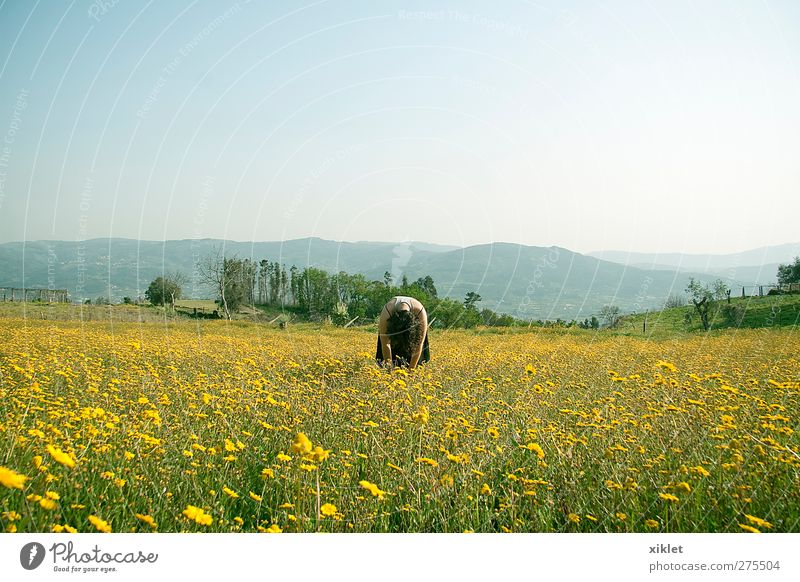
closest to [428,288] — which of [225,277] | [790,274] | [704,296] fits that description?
[704,296]

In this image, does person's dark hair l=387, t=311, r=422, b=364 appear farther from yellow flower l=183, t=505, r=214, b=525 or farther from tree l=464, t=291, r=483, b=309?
tree l=464, t=291, r=483, b=309

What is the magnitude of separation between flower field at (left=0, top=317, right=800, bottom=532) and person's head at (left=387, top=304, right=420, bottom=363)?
11.8 ft

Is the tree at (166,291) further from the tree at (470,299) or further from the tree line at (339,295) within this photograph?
the tree at (470,299)

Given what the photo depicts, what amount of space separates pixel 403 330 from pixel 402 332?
0.05 metres

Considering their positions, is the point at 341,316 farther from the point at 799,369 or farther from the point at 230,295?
the point at 799,369

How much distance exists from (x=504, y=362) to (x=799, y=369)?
471 centimetres

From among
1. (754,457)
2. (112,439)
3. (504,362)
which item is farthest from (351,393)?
(504,362)

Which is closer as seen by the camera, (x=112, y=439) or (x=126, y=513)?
(x=126, y=513)

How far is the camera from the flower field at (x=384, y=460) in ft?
10.9

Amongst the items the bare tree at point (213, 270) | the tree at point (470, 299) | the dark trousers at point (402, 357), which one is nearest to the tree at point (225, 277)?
the bare tree at point (213, 270)

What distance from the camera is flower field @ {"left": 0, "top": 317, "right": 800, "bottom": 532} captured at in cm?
332

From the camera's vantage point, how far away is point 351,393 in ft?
21.0

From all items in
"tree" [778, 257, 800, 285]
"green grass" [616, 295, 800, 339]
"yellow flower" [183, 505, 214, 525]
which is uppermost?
"tree" [778, 257, 800, 285]

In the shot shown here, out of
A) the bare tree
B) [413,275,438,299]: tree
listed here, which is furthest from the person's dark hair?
the bare tree
